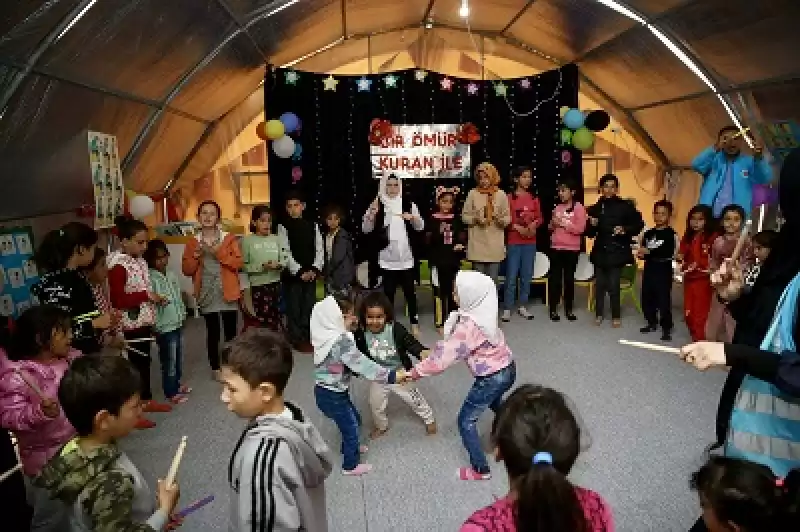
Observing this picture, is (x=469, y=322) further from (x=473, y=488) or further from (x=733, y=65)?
(x=733, y=65)

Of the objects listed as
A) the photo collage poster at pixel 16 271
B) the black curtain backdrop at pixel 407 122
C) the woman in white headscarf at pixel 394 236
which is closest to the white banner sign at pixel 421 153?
the black curtain backdrop at pixel 407 122

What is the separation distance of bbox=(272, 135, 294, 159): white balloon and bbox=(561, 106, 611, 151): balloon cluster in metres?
2.71

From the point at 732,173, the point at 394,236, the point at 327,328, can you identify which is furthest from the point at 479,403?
the point at 732,173

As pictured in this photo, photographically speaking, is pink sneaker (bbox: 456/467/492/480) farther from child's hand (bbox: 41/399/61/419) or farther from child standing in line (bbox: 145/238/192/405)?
child standing in line (bbox: 145/238/192/405)

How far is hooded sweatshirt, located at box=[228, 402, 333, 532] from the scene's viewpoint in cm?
159

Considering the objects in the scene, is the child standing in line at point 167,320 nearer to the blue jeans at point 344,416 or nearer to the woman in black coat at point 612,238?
the blue jeans at point 344,416

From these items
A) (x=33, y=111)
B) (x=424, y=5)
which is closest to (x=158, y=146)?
(x=33, y=111)

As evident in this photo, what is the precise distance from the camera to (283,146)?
5828 mm

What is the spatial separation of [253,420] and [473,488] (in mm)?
1504

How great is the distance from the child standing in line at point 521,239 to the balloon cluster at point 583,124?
82cm

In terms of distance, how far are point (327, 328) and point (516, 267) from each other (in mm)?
3276

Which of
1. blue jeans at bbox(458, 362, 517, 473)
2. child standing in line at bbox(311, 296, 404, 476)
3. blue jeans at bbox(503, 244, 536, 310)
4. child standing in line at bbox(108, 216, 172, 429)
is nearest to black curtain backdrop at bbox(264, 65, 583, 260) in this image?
blue jeans at bbox(503, 244, 536, 310)

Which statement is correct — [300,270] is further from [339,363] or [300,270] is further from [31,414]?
[31,414]

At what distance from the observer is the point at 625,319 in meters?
5.79
